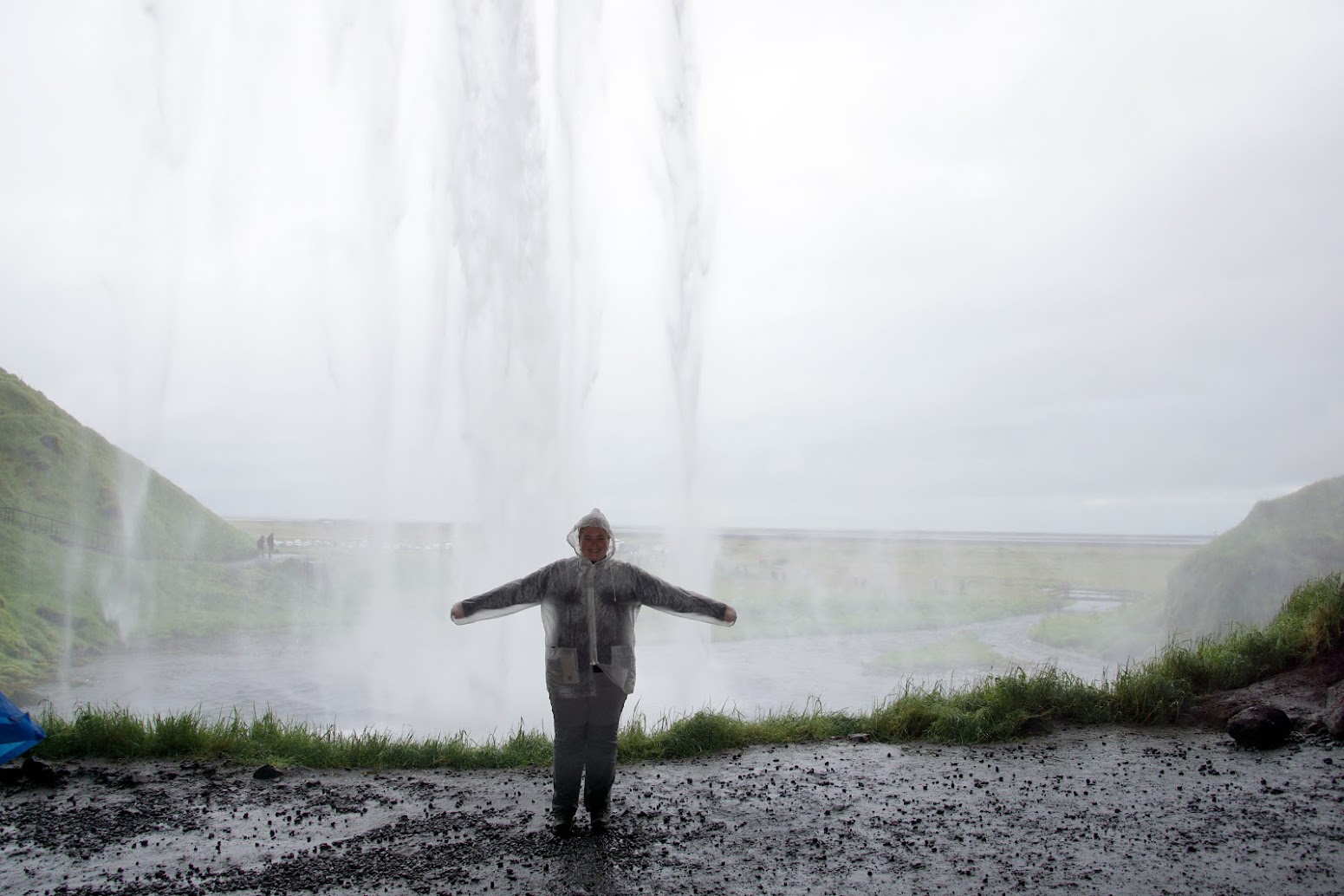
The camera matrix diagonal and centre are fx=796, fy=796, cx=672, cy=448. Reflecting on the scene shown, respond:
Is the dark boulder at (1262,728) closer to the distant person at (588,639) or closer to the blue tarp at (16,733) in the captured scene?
the distant person at (588,639)

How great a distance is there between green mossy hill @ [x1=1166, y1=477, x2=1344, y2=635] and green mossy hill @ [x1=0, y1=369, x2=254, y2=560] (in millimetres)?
42212

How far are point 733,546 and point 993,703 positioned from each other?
7809 cm

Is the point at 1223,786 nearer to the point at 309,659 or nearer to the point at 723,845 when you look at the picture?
the point at 723,845

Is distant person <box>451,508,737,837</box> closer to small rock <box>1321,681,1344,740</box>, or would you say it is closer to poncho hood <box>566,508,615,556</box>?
poncho hood <box>566,508,615,556</box>

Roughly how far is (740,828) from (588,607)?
2.07m

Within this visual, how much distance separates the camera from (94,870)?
545cm

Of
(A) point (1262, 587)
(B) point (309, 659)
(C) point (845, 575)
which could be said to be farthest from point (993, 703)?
(C) point (845, 575)

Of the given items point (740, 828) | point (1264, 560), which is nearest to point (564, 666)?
point (740, 828)

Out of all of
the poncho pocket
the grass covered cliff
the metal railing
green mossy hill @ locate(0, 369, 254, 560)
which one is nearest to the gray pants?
the poncho pocket

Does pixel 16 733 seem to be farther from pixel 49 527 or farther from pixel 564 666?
pixel 49 527

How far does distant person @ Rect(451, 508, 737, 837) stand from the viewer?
6125mm

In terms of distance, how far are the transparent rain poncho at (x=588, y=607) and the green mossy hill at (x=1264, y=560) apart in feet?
84.9

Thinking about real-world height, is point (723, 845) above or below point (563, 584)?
below

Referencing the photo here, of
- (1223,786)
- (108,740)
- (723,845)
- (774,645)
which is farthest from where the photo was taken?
(774,645)
